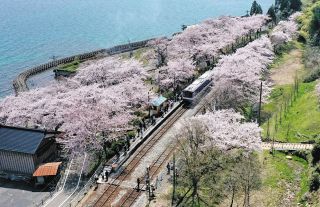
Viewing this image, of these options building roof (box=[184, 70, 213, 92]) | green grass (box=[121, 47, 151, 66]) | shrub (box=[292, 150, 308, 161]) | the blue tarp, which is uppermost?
building roof (box=[184, 70, 213, 92])

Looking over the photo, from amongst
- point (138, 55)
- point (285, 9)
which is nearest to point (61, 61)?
point (138, 55)

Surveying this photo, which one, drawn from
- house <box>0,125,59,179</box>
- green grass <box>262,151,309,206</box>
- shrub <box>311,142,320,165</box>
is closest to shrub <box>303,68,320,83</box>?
green grass <box>262,151,309,206</box>

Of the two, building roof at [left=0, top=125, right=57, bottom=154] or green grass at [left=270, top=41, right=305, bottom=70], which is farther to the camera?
green grass at [left=270, top=41, right=305, bottom=70]

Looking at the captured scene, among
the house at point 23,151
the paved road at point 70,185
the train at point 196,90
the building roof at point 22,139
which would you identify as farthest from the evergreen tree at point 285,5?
the house at point 23,151

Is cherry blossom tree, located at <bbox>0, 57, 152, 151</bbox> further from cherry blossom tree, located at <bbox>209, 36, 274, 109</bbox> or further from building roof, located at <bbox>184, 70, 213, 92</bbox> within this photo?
cherry blossom tree, located at <bbox>209, 36, 274, 109</bbox>

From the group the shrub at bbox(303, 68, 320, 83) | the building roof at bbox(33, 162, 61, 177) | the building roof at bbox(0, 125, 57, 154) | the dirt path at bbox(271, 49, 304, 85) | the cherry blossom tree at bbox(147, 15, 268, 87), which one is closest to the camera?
the building roof at bbox(33, 162, 61, 177)

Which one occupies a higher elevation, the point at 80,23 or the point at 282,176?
the point at 80,23

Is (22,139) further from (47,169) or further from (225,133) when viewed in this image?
(225,133)
